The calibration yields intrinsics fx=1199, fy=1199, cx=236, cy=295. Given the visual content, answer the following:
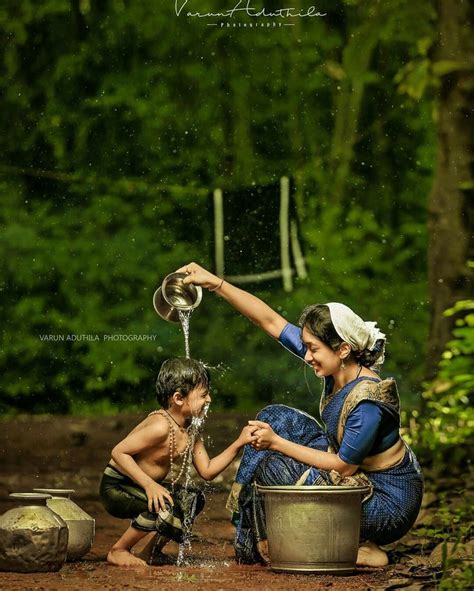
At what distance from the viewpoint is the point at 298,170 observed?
893cm

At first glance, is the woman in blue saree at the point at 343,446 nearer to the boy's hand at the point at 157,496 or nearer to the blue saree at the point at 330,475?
the blue saree at the point at 330,475

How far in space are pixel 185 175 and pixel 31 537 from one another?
5.10 m

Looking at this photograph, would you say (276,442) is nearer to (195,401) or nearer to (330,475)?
(330,475)

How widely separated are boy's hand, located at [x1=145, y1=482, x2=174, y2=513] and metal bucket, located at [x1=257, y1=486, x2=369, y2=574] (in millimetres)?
361

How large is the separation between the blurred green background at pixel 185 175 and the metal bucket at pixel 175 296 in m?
3.70

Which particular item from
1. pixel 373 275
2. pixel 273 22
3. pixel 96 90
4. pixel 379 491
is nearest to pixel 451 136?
pixel 373 275

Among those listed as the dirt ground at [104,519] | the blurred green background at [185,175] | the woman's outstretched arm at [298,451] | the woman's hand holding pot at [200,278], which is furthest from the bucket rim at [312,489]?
the blurred green background at [185,175]

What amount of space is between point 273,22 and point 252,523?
18.2ft

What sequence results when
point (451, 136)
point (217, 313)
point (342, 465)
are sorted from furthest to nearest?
point (217, 313)
point (451, 136)
point (342, 465)

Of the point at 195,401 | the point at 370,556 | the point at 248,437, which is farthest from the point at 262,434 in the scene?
the point at 370,556

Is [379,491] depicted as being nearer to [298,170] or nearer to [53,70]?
[298,170]

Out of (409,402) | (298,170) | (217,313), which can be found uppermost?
(298,170)

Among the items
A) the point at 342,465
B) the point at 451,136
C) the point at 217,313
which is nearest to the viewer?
the point at 342,465

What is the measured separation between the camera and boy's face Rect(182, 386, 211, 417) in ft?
14.4
